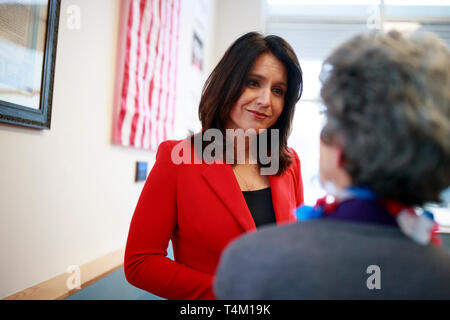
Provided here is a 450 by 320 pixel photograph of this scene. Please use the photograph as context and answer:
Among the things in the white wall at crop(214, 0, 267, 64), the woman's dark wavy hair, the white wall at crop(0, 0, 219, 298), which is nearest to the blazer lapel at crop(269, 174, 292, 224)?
the woman's dark wavy hair

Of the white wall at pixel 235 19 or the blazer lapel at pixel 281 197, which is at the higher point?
the white wall at pixel 235 19

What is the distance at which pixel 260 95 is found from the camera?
3.67 feet

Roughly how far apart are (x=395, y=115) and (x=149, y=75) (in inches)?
63.7

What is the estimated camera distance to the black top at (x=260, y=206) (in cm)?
110

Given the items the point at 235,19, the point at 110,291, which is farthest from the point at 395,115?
the point at 235,19

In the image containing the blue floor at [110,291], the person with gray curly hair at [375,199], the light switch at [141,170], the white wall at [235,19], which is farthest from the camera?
the white wall at [235,19]

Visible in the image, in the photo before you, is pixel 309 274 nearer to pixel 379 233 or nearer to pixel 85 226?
pixel 379 233

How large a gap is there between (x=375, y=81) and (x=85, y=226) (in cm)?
126

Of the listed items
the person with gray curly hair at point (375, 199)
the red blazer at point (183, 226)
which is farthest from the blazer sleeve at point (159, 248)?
the person with gray curly hair at point (375, 199)

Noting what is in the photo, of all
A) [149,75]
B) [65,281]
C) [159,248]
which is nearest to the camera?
[159,248]

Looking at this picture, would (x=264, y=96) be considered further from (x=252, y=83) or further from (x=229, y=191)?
(x=229, y=191)

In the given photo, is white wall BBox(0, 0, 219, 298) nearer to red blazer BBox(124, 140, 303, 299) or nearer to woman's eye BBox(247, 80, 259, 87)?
red blazer BBox(124, 140, 303, 299)

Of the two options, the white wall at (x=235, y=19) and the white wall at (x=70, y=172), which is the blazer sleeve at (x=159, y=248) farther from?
the white wall at (x=235, y=19)

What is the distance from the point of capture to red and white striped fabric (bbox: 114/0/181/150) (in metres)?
1.68
